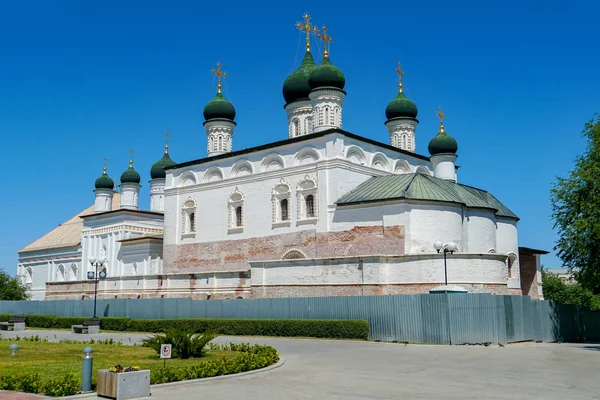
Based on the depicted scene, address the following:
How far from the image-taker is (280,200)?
103ft

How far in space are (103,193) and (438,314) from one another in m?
36.2

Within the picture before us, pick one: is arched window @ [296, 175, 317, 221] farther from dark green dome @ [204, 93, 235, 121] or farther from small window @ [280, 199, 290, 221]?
dark green dome @ [204, 93, 235, 121]

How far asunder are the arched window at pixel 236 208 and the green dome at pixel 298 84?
20.8ft

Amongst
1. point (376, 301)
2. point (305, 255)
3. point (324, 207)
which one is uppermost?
point (324, 207)

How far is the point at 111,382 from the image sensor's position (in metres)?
9.04

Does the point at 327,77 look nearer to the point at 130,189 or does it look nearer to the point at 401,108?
the point at 401,108

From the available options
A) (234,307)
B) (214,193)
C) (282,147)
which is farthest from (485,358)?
(214,193)

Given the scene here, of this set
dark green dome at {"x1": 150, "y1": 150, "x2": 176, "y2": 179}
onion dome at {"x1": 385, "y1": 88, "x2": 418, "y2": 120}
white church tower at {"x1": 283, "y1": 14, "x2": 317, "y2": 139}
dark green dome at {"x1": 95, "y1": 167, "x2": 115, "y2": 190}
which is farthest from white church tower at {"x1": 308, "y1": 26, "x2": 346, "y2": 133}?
dark green dome at {"x1": 95, "y1": 167, "x2": 115, "y2": 190}

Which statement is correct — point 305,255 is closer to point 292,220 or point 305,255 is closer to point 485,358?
point 292,220

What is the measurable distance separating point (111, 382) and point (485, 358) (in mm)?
8785

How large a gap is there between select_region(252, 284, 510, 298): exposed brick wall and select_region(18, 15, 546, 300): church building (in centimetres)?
4

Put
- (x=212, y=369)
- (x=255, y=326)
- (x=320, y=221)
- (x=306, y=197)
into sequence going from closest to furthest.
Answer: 1. (x=212, y=369)
2. (x=255, y=326)
3. (x=320, y=221)
4. (x=306, y=197)

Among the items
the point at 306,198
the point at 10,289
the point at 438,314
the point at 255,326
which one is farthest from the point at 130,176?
the point at 438,314

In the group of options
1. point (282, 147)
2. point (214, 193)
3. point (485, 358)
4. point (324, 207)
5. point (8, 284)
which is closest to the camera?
point (485, 358)
